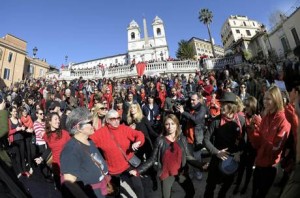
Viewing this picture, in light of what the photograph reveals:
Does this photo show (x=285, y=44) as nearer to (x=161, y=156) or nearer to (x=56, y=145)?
(x=161, y=156)

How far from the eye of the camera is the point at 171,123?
13.0ft

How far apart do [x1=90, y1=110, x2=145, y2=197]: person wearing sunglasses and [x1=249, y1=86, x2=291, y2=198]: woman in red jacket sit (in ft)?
6.19

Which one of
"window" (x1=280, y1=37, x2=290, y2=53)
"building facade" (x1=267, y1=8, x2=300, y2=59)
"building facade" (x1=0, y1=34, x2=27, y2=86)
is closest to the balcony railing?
"building facade" (x1=267, y1=8, x2=300, y2=59)

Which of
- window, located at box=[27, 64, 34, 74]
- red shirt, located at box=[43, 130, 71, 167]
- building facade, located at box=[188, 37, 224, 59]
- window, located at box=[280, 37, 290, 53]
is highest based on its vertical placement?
building facade, located at box=[188, 37, 224, 59]

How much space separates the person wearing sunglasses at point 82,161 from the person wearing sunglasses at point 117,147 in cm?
69

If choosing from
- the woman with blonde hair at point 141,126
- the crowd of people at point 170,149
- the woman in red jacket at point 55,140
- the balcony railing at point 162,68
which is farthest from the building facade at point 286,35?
the woman in red jacket at point 55,140

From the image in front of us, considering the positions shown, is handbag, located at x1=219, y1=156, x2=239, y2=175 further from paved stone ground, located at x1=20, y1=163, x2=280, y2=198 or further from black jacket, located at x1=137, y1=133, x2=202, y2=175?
paved stone ground, located at x1=20, y1=163, x2=280, y2=198

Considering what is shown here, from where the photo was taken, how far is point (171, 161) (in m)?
3.74

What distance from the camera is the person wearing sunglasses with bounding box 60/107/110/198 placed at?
246 cm

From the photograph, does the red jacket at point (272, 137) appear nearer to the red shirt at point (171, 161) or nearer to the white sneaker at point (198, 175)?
the red shirt at point (171, 161)

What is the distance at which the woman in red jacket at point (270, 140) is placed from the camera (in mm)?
3219

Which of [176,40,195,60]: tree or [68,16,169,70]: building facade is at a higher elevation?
[68,16,169,70]: building facade

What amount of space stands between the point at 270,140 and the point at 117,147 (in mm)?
2336

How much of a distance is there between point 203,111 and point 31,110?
369 inches
